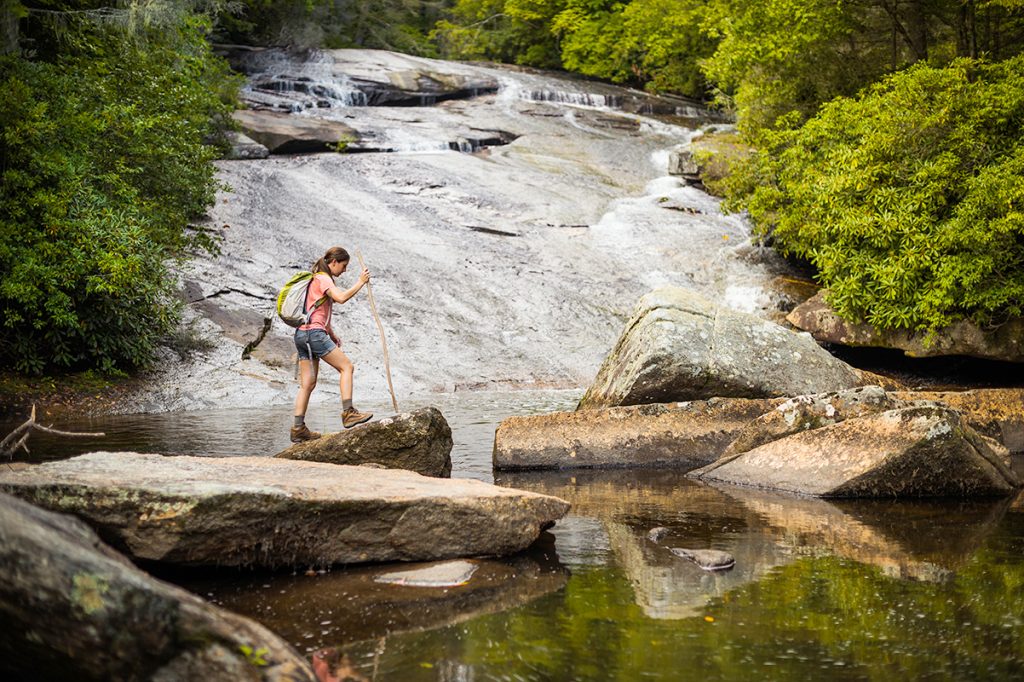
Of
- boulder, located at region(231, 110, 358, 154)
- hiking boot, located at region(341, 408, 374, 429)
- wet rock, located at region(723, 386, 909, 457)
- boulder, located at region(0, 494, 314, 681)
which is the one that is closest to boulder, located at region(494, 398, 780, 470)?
wet rock, located at region(723, 386, 909, 457)

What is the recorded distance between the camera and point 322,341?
991 centimetres

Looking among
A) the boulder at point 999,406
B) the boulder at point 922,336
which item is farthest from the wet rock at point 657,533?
the boulder at point 922,336

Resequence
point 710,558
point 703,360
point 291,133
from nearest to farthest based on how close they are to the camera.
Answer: point 710,558 < point 703,360 < point 291,133

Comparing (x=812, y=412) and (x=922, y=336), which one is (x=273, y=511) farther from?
(x=922, y=336)

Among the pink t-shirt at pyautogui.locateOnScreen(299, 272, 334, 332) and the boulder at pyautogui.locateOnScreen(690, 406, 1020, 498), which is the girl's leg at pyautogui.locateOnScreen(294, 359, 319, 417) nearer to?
the pink t-shirt at pyautogui.locateOnScreen(299, 272, 334, 332)

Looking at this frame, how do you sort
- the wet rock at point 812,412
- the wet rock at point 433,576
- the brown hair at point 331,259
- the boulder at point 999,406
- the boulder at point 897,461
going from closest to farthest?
the wet rock at point 433,576 < the boulder at point 897,461 < the wet rock at point 812,412 < the brown hair at point 331,259 < the boulder at point 999,406

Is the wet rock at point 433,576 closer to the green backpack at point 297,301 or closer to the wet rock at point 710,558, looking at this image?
the wet rock at point 710,558

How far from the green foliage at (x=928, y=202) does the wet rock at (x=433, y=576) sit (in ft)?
34.9

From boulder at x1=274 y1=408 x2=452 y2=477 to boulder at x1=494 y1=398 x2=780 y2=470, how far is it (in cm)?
126

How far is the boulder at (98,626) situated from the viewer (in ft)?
12.7

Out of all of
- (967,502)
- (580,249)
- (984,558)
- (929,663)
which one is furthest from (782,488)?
(580,249)

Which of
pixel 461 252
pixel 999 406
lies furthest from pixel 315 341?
pixel 461 252

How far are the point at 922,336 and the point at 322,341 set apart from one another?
32.4 ft

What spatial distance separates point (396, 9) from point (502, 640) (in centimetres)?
4503
